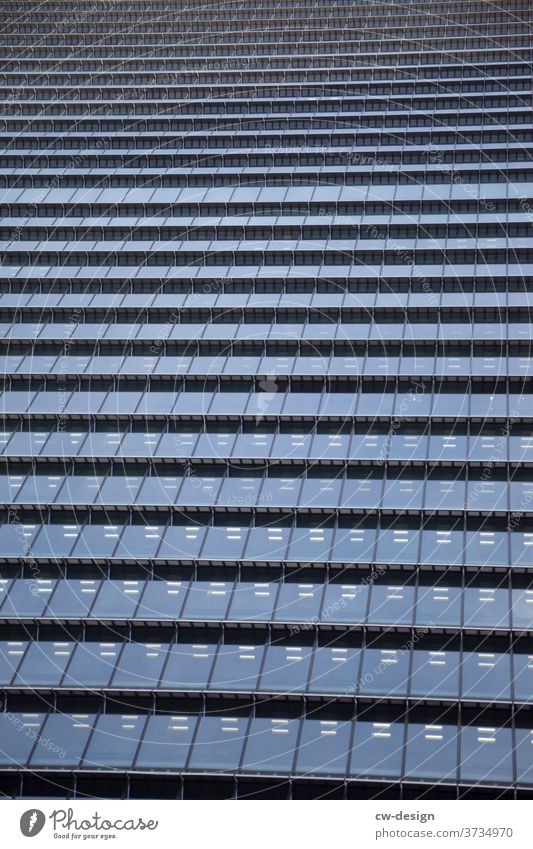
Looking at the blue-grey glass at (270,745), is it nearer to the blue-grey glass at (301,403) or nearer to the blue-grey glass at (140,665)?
the blue-grey glass at (140,665)

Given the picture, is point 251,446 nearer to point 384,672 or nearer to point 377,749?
point 384,672

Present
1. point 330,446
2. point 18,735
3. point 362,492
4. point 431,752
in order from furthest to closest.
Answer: point 330,446 → point 362,492 → point 18,735 → point 431,752

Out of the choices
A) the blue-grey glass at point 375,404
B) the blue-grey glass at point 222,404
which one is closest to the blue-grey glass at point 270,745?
the blue-grey glass at point 375,404

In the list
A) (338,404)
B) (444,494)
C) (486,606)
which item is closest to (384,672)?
Result: (486,606)

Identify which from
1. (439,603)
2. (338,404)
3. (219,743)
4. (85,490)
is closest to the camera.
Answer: (219,743)

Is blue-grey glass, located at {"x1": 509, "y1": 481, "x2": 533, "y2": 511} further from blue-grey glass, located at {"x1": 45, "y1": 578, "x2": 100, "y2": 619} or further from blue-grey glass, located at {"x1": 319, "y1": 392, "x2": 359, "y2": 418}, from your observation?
blue-grey glass, located at {"x1": 45, "y1": 578, "x2": 100, "y2": 619}
